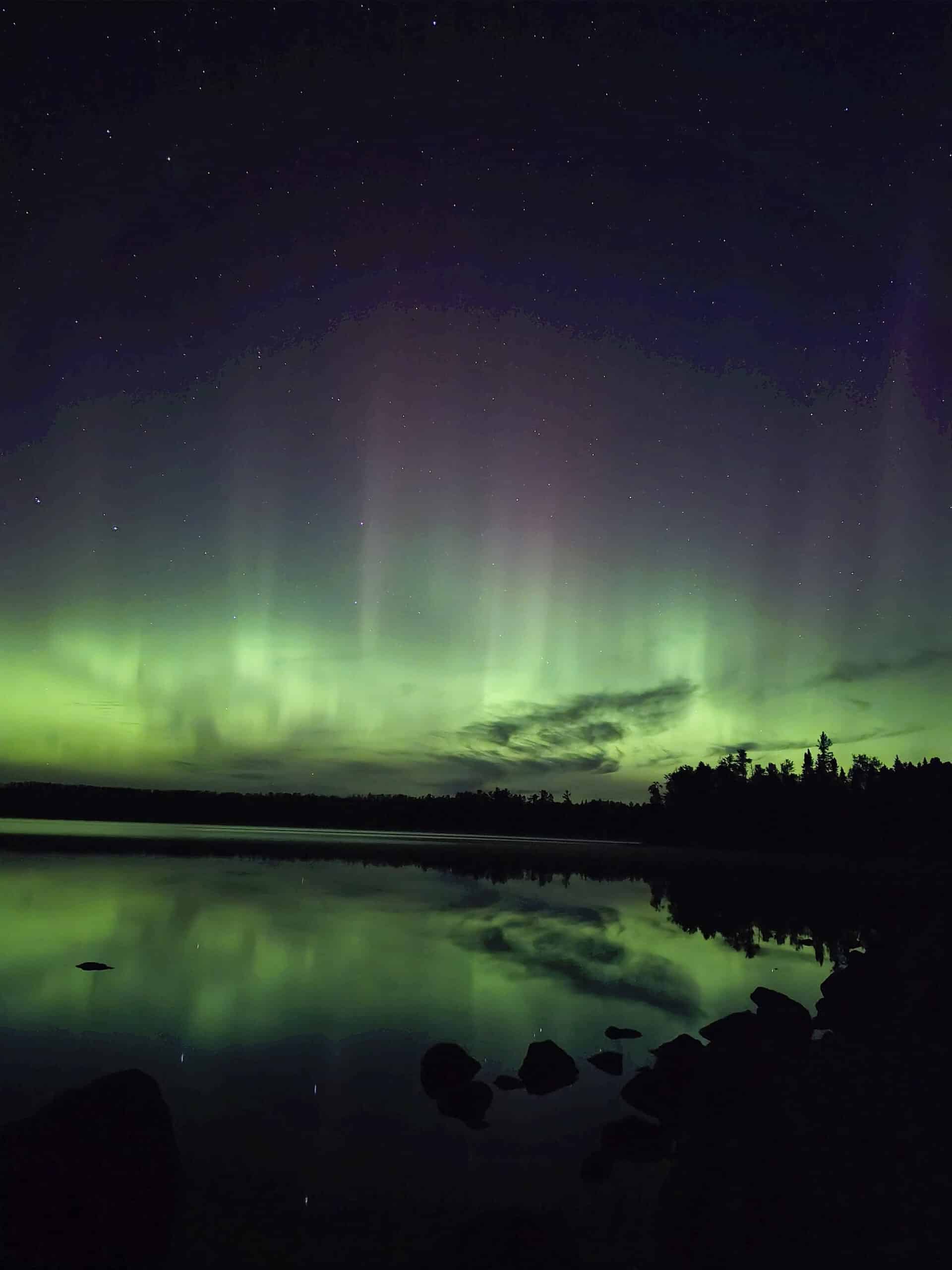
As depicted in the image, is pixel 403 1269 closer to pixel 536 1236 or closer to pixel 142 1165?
pixel 536 1236

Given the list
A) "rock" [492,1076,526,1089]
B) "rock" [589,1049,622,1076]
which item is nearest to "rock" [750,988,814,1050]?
"rock" [589,1049,622,1076]

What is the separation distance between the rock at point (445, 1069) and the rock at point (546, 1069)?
45.7 inches

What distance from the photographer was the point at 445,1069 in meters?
16.3

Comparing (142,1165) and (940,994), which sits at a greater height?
(940,994)

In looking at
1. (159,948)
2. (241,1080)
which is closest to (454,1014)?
(241,1080)

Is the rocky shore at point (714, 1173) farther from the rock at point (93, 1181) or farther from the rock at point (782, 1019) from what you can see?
the rock at point (782, 1019)

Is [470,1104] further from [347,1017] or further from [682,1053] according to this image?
[347,1017]

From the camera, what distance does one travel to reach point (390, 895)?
2079 inches

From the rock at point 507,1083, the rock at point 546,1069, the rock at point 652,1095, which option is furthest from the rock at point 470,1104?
the rock at point 652,1095

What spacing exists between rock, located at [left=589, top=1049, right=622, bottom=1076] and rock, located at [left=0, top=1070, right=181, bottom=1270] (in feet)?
32.9

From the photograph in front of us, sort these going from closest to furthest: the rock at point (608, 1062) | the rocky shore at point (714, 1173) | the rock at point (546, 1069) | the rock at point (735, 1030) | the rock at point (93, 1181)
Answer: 1. the rocky shore at point (714, 1173)
2. the rock at point (93, 1181)
3. the rock at point (735, 1030)
4. the rock at point (546, 1069)
5. the rock at point (608, 1062)

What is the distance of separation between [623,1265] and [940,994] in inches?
279

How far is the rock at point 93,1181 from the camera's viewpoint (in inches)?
365

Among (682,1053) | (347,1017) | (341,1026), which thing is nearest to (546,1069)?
(682,1053)
